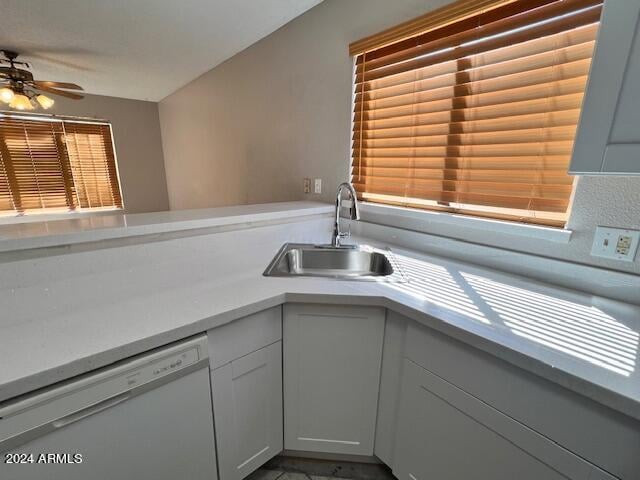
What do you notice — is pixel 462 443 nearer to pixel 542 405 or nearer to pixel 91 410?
pixel 542 405

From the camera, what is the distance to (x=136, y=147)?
412cm

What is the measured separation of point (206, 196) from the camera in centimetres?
347

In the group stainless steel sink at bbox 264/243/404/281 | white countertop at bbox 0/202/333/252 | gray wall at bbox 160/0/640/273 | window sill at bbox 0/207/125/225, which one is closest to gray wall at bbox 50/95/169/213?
window sill at bbox 0/207/125/225

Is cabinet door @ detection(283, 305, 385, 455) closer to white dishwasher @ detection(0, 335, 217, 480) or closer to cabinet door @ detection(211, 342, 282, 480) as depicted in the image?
cabinet door @ detection(211, 342, 282, 480)

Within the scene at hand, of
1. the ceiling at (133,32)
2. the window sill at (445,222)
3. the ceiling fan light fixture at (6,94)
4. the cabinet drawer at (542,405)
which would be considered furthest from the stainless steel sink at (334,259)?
the ceiling fan light fixture at (6,94)

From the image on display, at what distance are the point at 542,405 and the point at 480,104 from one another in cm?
111

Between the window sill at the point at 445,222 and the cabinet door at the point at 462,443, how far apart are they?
0.68 meters

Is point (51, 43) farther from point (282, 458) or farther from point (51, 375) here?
point (282, 458)

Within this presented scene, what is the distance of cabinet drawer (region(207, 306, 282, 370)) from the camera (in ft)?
2.80

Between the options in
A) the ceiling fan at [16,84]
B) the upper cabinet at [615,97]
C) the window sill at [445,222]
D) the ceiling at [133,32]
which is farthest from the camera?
the ceiling fan at [16,84]

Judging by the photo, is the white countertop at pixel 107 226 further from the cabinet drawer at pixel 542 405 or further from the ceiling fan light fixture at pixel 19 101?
the ceiling fan light fixture at pixel 19 101

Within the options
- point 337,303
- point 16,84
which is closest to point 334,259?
point 337,303

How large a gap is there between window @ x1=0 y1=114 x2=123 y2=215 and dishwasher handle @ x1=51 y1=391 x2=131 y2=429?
444 centimetres

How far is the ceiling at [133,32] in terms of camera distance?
1.71m
